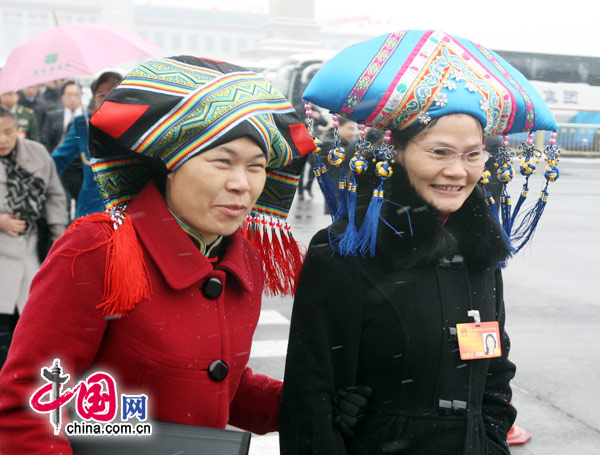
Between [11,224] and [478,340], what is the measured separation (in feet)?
9.76

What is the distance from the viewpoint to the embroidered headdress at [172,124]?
5.91ft

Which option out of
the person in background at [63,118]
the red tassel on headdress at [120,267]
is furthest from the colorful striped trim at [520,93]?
the person in background at [63,118]

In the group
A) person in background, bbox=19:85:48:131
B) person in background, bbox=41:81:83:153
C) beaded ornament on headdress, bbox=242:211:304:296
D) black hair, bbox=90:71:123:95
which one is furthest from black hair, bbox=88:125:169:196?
person in background, bbox=19:85:48:131

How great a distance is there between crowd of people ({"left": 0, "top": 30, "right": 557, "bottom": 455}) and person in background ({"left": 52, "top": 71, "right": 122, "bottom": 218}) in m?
2.68

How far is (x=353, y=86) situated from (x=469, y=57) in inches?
12.9

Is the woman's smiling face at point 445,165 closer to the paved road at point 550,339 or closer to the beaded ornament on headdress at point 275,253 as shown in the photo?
the beaded ornament on headdress at point 275,253

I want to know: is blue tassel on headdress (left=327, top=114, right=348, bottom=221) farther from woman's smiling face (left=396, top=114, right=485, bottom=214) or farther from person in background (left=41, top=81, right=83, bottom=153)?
person in background (left=41, top=81, right=83, bottom=153)

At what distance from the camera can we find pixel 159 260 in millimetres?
1854

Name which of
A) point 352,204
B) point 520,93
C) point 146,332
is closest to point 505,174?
point 520,93

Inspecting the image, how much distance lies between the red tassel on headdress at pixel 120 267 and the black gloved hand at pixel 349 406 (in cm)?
62

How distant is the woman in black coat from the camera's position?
82.0 inches

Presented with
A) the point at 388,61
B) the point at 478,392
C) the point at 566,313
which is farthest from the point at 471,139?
the point at 566,313

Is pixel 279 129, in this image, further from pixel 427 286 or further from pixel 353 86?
pixel 427 286

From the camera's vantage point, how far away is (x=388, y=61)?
2141 mm
